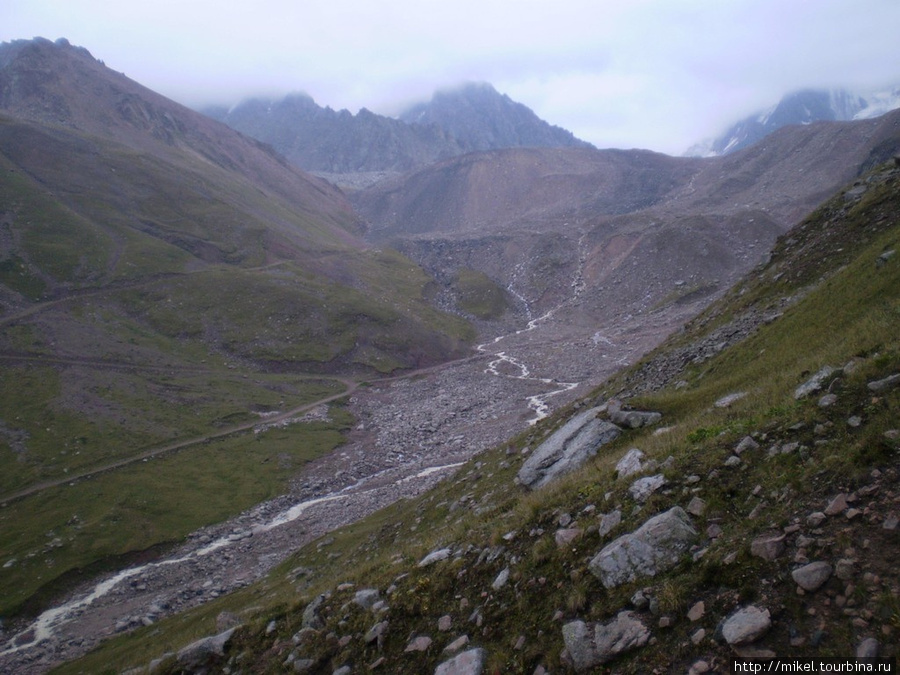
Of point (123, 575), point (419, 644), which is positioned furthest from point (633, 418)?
point (123, 575)

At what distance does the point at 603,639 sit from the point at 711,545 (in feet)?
7.69

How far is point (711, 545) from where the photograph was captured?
841 centimetres

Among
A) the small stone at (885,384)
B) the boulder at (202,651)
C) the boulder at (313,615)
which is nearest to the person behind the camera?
the small stone at (885,384)

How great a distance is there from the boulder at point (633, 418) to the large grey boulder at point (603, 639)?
442 inches

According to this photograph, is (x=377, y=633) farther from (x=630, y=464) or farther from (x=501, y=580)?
(x=630, y=464)

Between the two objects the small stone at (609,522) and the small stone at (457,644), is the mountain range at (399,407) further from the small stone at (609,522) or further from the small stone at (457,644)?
the small stone at (457,644)

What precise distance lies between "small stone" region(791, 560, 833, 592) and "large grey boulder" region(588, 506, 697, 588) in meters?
1.95

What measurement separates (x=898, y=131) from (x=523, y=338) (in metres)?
145

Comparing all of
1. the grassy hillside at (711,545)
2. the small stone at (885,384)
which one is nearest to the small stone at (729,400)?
the grassy hillside at (711,545)

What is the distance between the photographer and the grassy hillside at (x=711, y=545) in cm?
694

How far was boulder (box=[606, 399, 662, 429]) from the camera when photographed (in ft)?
61.2

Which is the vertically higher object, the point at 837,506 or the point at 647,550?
the point at 837,506

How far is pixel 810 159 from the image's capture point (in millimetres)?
187750

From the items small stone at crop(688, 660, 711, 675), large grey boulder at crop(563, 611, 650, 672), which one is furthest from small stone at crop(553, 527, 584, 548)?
small stone at crop(688, 660, 711, 675)
